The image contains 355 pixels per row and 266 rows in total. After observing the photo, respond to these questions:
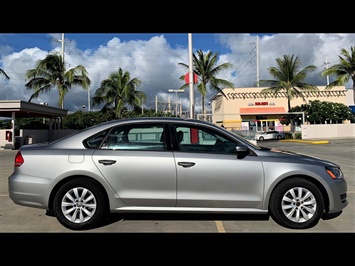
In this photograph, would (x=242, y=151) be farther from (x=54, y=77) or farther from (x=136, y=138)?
(x=54, y=77)

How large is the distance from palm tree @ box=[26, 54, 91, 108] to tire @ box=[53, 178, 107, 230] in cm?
2714

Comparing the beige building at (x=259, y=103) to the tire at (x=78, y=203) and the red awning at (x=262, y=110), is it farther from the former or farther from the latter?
the tire at (x=78, y=203)

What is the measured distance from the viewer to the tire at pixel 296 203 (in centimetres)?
457

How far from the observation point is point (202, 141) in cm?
504

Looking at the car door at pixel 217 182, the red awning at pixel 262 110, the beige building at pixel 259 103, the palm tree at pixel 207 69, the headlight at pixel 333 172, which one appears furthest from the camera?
the beige building at pixel 259 103

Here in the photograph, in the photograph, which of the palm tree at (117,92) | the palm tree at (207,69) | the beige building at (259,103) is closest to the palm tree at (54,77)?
the palm tree at (117,92)

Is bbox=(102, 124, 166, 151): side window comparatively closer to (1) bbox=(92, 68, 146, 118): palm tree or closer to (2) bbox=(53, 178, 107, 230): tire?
(2) bbox=(53, 178, 107, 230): tire

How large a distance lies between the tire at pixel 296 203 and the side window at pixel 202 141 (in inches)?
37.1

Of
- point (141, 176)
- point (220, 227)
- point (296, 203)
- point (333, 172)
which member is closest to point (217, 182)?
point (220, 227)

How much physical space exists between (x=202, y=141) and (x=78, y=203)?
2129mm
